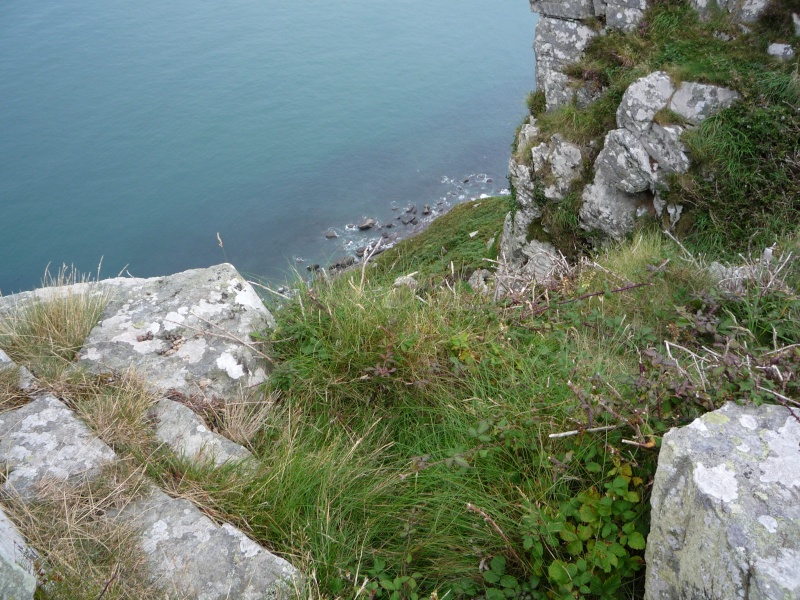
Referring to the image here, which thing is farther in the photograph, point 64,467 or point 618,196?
point 618,196

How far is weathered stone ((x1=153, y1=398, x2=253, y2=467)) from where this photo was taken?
12.2ft

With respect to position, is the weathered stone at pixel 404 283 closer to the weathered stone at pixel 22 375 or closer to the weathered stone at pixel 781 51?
the weathered stone at pixel 22 375

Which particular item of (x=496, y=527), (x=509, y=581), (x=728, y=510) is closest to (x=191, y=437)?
(x=496, y=527)

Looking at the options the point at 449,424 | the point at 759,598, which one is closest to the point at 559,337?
the point at 449,424

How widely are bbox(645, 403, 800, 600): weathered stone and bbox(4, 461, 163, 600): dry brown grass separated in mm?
2434

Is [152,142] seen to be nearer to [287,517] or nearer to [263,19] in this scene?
[263,19]

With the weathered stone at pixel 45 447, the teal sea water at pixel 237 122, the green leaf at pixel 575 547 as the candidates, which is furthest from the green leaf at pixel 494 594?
the teal sea water at pixel 237 122

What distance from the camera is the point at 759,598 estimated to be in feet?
7.36

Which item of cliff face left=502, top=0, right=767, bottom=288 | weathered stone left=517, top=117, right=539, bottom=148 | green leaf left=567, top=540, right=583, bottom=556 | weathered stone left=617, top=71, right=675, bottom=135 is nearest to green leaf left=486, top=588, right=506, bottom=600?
green leaf left=567, top=540, right=583, bottom=556

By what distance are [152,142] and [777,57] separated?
122ft

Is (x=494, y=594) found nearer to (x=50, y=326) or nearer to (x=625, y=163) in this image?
(x=50, y=326)

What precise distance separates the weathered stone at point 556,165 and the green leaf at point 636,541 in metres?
9.78

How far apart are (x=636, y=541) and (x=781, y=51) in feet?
31.3

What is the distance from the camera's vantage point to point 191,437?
3914 mm
